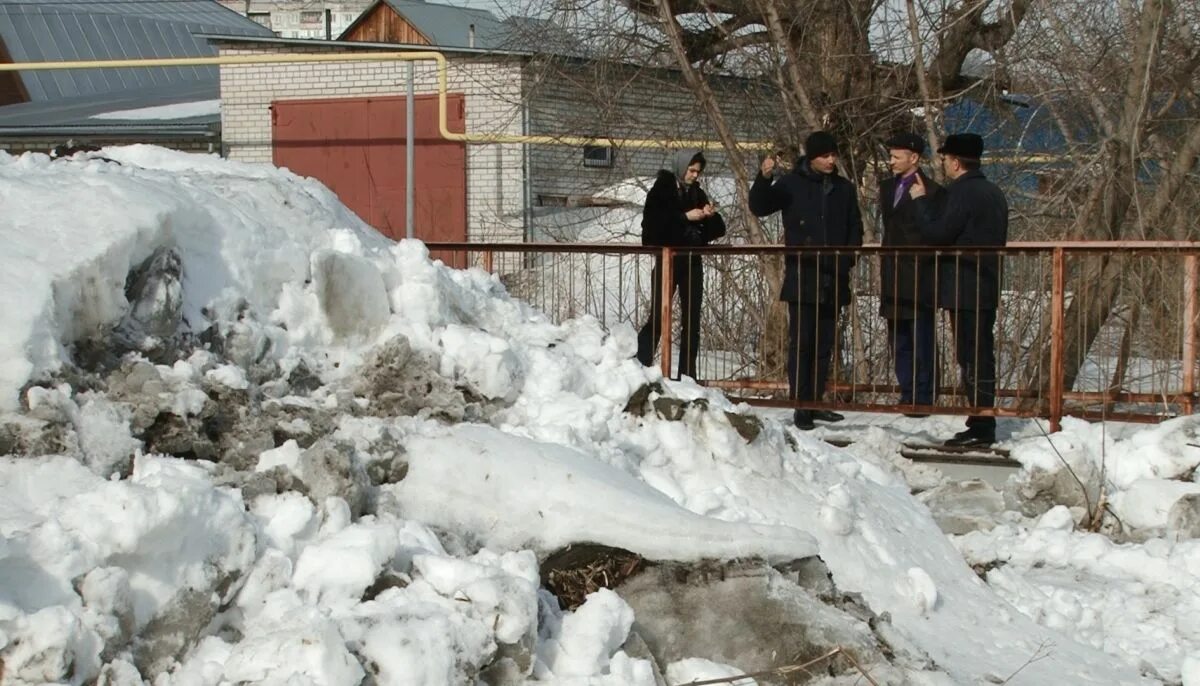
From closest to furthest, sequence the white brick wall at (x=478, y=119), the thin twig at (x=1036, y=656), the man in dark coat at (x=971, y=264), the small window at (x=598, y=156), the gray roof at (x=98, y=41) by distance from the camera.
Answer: the thin twig at (x=1036, y=656) → the man in dark coat at (x=971, y=264) → the small window at (x=598, y=156) → the white brick wall at (x=478, y=119) → the gray roof at (x=98, y=41)

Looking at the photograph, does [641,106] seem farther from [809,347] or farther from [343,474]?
[343,474]

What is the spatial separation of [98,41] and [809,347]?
20960 millimetres

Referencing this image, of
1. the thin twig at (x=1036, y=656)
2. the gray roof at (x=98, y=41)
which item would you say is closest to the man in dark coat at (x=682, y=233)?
the thin twig at (x=1036, y=656)

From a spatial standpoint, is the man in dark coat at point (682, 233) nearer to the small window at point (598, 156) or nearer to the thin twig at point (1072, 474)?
the thin twig at point (1072, 474)

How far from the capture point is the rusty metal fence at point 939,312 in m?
7.31

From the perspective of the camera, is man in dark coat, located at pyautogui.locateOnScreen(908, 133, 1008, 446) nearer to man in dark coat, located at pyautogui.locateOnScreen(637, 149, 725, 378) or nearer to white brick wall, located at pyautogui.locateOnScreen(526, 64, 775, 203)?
man in dark coat, located at pyautogui.locateOnScreen(637, 149, 725, 378)

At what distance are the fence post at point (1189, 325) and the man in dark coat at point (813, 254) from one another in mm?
1732

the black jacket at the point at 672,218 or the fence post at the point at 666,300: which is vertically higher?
A: the black jacket at the point at 672,218

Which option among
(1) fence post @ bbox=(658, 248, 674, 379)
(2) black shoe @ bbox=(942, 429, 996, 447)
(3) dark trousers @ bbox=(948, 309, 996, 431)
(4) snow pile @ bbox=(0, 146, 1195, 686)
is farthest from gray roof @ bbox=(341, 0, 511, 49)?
(4) snow pile @ bbox=(0, 146, 1195, 686)

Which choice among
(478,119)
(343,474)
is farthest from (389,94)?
(343,474)

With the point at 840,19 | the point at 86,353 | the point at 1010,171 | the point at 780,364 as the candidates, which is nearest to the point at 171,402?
the point at 86,353

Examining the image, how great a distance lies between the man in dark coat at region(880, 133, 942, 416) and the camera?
24.4ft

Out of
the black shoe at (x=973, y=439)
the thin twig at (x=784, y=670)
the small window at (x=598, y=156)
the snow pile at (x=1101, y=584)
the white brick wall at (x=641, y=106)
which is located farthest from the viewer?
the small window at (x=598, y=156)

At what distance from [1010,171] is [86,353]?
28.1ft
